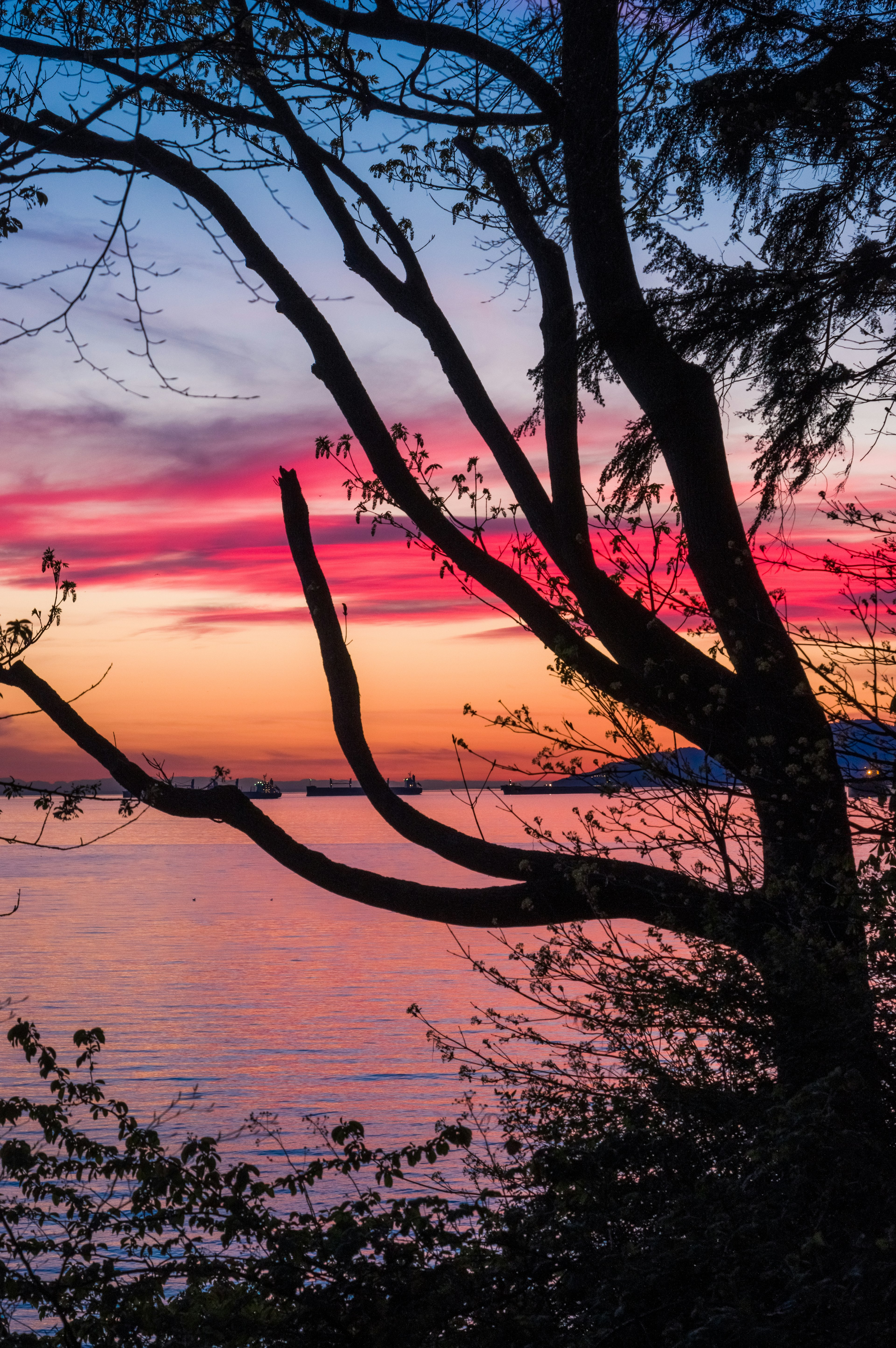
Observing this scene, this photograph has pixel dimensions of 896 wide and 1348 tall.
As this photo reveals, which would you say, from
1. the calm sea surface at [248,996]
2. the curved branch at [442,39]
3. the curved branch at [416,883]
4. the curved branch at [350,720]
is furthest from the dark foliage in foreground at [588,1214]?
the curved branch at [442,39]

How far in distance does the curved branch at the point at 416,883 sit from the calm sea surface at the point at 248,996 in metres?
0.61

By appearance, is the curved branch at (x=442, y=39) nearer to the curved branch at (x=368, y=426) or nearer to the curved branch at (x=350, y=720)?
the curved branch at (x=368, y=426)

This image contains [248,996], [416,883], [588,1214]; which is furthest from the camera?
[248,996]

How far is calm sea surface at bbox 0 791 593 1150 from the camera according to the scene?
22.4 metres

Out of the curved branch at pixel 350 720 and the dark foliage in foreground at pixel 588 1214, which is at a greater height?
the curved branch at pixel 350 720

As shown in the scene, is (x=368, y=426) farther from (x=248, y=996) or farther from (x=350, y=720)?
(x=248, y=996)

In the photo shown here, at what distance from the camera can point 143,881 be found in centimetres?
8569

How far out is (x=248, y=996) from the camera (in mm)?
34500

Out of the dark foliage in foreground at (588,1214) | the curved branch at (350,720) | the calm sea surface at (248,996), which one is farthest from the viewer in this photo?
the calm sea surface at (248,996)

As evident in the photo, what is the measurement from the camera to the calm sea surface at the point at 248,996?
73.5ft

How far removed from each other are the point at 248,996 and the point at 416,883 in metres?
29.7

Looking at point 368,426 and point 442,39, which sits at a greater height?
point 442,39

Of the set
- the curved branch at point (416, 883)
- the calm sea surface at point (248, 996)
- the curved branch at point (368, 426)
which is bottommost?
the calm sea surface at point (248, 996)

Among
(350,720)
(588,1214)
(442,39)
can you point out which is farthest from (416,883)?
(442,39)
